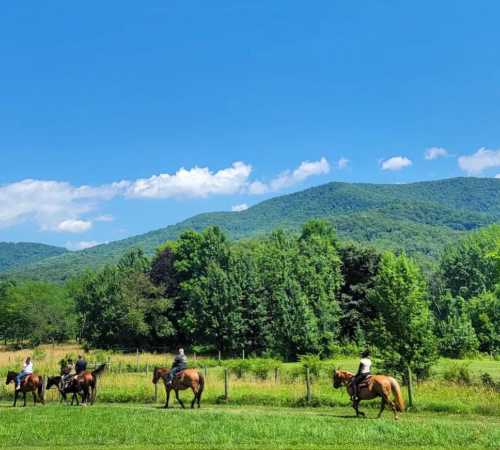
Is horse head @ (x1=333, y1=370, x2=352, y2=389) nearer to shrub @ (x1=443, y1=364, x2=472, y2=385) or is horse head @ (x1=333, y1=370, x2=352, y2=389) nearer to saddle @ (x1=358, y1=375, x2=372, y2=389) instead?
saddle @ (x1=358, y1=375, x2=372, y2=389)

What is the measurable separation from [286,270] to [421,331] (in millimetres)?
28955

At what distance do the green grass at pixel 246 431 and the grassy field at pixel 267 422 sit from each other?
0.10ft

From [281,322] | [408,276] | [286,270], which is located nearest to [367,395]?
[408,276]

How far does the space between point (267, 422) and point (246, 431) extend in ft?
4.47

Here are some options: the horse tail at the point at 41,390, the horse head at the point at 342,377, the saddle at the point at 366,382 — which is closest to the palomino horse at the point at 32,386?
the horse tail at the point at 41,390

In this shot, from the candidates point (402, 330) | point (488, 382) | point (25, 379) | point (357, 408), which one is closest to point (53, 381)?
point (25, 379)

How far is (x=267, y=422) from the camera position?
58.9 feet

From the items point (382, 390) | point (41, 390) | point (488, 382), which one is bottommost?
point (488, 382)

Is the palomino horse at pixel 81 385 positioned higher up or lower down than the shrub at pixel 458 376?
higher up

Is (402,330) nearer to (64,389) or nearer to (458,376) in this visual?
(458,376)

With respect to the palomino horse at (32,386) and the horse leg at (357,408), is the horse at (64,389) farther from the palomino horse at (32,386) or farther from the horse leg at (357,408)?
the horse leg at (357,408)

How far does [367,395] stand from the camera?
19.8 meters

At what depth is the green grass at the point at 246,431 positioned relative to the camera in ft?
50.4

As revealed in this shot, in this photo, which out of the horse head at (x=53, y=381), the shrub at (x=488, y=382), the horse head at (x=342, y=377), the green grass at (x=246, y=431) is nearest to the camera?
the green grass at (x=246, y=431)
